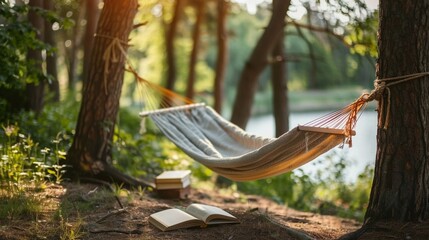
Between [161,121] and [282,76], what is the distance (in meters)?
A: 2.64

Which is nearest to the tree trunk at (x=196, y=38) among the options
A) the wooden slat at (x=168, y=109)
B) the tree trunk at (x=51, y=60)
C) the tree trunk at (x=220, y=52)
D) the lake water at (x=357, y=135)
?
the tree trunk at (x=220, y=52)

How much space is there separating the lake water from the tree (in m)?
2.93

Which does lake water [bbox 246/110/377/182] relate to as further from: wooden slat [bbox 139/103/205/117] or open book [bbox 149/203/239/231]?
open book [bbox 149/203/239/231]

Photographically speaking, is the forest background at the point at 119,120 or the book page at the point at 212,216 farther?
the forest background at the point at 119,120

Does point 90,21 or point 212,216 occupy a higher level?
point 90,21

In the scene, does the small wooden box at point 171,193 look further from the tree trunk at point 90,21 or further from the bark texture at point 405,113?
the tree trunk at point 90,21

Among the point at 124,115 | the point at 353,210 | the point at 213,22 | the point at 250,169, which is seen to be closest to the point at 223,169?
the point at 250,169

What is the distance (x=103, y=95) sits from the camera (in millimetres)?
3801

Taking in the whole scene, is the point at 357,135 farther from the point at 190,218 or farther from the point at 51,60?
the point at 190,218

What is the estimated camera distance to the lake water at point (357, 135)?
7.70m

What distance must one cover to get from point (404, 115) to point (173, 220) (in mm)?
1210

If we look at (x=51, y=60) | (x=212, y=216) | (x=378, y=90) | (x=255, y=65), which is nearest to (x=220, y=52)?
(x=255, y=65)

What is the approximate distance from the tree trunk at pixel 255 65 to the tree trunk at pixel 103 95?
1.86 m

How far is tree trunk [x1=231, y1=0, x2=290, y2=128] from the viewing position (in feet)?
17.6
